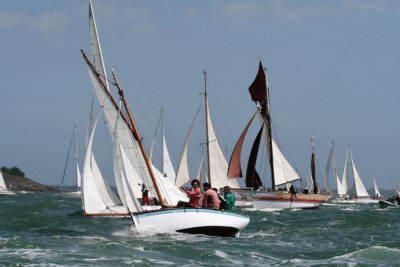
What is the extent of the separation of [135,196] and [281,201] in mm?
27655

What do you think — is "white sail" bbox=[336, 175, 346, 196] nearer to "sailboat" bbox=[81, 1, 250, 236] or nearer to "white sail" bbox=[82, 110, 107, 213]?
"sailboat" bbox=[81, 1, 250, 236]

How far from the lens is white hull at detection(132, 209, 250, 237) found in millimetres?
19594

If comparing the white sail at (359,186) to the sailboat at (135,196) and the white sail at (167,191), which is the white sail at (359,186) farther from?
the sailboat at (135,196)

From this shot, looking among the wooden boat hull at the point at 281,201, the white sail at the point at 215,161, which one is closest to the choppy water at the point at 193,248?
Answer: the white sail at the point at 215,161

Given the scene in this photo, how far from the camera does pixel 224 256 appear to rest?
54.6 ft

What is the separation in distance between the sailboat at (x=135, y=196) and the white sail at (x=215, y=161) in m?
19.0

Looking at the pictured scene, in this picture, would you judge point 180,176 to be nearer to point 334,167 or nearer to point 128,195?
point 128,195

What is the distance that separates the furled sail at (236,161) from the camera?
47.2 metres

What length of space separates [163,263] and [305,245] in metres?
7.18

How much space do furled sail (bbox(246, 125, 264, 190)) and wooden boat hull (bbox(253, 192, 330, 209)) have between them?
2425mm

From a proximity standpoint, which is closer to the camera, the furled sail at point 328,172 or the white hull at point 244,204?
the white hull at point 244,204

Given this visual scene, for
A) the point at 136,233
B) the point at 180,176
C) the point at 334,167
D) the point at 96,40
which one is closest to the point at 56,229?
the point at 136,233

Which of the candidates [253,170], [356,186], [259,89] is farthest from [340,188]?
[253,170]

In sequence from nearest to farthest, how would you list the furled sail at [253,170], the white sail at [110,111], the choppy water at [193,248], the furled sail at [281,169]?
the choppy water at [193,248], the white sail at [110,111], the furled sail at [253,170], the furled sail at [281,169]
